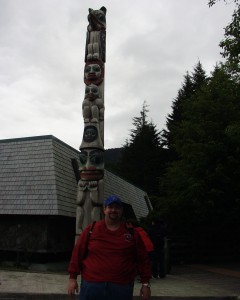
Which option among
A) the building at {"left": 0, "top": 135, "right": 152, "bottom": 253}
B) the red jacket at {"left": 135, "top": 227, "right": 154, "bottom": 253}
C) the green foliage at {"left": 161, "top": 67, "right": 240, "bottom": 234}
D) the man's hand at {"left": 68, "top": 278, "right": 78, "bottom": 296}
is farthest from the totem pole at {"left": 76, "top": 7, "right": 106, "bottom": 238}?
the man's hand at {"left": 68, "top": 278, "right": 78, "bottom": 296}

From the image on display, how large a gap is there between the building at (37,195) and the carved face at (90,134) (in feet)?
7.50

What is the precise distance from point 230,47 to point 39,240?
9.00m

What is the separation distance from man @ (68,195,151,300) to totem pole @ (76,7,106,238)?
7185 millimetres

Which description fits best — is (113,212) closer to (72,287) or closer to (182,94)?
(72,287)

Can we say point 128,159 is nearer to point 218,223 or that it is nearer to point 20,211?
point 218,223

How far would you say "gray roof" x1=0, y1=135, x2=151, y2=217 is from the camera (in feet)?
43.3

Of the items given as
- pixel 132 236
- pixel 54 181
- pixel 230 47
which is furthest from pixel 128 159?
pixel 132 236

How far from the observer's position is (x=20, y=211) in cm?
1323

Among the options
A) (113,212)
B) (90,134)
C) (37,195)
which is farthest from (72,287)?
(37,195)

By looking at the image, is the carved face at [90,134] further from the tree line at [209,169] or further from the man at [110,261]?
the man at [110,261]

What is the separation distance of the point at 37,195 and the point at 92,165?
287cm

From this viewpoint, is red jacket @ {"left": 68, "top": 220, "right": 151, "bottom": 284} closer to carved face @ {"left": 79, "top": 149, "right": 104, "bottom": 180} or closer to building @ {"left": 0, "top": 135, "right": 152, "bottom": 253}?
carved face @ {"left": 79, "top": 149, "right": 104, "bottom": 180}

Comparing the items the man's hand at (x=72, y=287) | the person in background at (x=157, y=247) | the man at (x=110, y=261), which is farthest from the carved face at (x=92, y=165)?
the man's hand at (x=72, y=287)

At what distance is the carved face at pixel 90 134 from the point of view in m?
12.2
